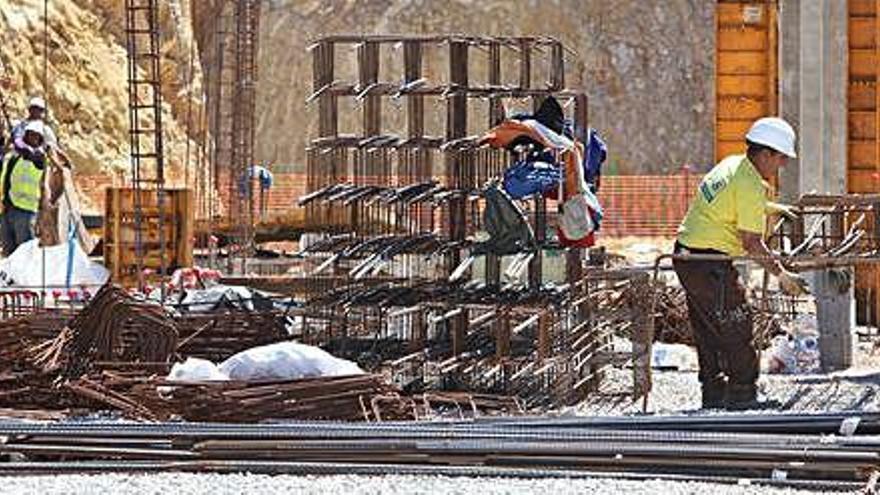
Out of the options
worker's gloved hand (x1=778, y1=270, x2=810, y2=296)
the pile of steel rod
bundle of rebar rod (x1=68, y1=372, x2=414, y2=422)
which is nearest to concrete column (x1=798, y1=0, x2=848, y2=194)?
worker's gloved hand (x1=778, y1=270, x2=810, y2=296)

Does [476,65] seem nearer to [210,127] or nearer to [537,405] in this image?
[210,127]

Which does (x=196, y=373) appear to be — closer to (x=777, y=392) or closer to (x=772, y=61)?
(x=777, y=392)

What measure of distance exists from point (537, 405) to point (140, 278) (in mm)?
6611

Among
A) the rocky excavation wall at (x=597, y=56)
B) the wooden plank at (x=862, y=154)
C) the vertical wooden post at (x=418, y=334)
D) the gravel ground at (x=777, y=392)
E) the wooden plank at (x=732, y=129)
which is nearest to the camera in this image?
the gravel ground at (x=777, y=392)

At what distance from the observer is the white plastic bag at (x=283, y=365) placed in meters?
11.5

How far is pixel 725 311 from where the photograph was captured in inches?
472

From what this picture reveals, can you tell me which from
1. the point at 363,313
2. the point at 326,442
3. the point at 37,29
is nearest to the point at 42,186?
the point at 363,313

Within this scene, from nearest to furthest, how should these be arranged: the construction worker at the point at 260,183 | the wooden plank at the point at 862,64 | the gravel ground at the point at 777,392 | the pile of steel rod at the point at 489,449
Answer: the pile of steel rod at the point at 489,449, the gravel ground at the point at 777,392, the wooden plank at the point at 862,64, the construction worker at the point at 260,183

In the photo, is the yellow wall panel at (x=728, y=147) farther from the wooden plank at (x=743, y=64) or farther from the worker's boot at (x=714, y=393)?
the worker's boot at (x=714, y=393)

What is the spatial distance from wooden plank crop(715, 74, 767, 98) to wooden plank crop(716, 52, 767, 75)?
0.05 meters

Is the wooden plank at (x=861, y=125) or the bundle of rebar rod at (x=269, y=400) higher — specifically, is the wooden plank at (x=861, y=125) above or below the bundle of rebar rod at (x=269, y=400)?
above

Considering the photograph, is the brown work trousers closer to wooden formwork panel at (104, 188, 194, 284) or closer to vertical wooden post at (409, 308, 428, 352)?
vertical wooden post at (409, 308, 428, 352)

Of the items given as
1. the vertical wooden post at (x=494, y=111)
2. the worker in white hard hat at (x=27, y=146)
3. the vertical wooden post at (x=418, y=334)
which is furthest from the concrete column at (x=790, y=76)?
the vertical wooden post at (x=418, y=334)

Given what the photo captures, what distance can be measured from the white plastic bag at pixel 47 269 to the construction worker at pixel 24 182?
5.83 ft
